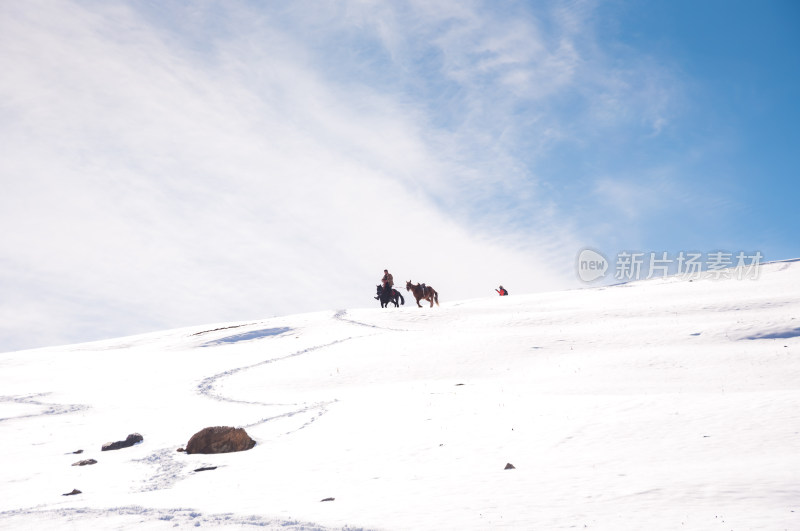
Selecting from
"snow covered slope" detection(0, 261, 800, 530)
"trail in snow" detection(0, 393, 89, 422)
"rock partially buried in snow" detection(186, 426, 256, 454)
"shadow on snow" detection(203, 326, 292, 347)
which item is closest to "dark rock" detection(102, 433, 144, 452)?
"snow covered slope" detection(0, 261, 800, 530)

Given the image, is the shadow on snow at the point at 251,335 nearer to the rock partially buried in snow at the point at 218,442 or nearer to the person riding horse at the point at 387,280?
the person riding horse at the point at 387,280

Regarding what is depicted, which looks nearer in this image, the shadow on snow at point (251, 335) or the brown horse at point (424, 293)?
the shadow on snow at point (251, 335)

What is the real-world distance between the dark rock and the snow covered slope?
0.96ft

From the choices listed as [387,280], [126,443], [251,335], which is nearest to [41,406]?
[126,443]

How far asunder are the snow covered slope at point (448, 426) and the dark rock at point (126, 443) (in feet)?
0.96

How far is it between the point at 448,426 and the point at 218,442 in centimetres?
508

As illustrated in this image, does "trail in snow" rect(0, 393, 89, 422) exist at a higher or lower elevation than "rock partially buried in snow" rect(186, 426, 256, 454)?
lower

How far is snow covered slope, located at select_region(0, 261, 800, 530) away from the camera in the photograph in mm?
7254

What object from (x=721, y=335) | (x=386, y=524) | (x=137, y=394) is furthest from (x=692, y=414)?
(x=137, y=394)

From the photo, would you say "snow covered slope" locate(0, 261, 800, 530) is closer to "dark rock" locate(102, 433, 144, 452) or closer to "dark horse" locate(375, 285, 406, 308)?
"dark rock" locate(102, 433, 144, 452)

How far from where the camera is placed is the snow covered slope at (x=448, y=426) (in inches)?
286

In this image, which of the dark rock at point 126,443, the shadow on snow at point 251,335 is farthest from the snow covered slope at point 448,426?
the shadow on snow at point 251,335

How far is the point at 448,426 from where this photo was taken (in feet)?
39.6

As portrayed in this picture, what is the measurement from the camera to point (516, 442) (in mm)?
10570
